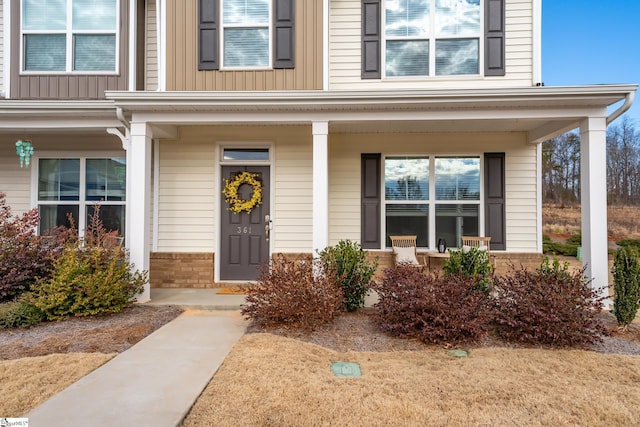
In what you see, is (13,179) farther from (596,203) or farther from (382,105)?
(596,203)

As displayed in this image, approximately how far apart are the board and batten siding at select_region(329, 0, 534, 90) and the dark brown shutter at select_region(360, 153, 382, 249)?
133cm

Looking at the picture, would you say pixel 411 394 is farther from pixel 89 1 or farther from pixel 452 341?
pixel 89 1

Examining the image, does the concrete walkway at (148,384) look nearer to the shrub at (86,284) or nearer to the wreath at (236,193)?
the shrub at (86,284)

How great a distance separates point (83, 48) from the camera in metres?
6.60

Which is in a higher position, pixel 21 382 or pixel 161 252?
pixel 161 252

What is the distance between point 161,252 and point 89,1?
4.51 m

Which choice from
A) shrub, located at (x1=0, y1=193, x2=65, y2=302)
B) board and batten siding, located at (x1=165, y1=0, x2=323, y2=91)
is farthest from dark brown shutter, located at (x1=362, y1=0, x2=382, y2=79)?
shrub, located at (x1=0, y1=193, x2=65, y2=302)

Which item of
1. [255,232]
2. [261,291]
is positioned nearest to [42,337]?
[261,291]

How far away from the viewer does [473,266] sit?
5.25 meters

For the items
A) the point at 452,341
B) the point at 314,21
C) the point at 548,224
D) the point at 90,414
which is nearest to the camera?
the point at 90,414

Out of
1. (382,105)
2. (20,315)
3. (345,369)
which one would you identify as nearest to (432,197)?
(382,105)

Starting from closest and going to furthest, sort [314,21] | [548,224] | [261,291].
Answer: [261,291]
[314,21]
[548,224]

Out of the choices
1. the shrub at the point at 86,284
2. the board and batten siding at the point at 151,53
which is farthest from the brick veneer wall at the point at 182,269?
the board and batten siding at the point at 151,53

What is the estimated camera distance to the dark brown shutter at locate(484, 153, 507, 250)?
6703 mm
